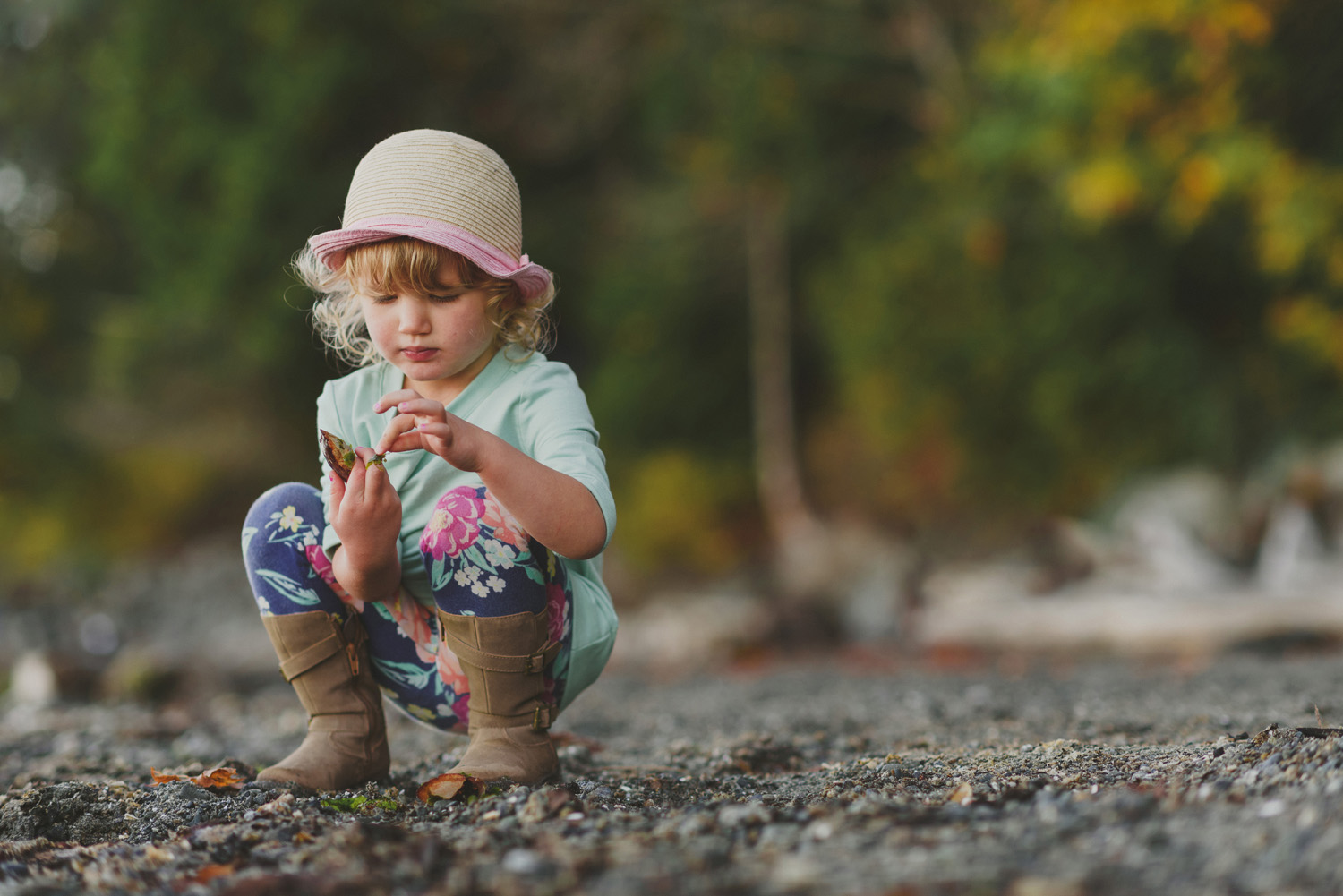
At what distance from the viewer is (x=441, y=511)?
70.8 inches

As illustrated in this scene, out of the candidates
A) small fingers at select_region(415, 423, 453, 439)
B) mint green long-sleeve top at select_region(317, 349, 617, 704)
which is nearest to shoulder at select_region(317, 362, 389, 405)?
mint green long-sleeve top at select_region(317, 349, 617, 704)

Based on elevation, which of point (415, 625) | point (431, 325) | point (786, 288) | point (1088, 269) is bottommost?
point (415, 625)

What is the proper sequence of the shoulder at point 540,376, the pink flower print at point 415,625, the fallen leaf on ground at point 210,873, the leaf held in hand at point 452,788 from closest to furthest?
the fallen leaf on ground at point 210,873 < the leaf held in hand at point 452,788 < the shoulder at point 540,376 < the pink flower print at point 415,625

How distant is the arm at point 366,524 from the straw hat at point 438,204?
382 mm

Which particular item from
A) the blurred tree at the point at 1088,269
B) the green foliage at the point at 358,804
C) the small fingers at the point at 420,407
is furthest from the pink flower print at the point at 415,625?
the blurred tree at the point at 1088,269

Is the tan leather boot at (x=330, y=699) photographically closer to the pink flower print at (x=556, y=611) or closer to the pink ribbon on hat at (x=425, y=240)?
the pink flower print at (x=556, y=611)

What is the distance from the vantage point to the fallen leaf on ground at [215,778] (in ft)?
6.08

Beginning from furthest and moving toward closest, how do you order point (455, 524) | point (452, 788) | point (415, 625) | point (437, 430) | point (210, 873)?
1. point (415, 625)
2. point (455, 524)
3. point (452, 788)
4. point (437, 430)
5. point (210, 873)

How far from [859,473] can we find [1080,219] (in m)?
3.46

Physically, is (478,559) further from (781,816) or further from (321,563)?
(781,816)

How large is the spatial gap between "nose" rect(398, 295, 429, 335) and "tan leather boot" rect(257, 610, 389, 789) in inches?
22.2

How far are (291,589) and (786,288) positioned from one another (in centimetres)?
845

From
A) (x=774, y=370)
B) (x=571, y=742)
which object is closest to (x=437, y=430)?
(x=571, y=742)

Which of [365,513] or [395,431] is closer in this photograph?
[395,431]
